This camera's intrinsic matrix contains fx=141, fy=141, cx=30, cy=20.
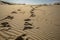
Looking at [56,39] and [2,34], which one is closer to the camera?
[56,39]

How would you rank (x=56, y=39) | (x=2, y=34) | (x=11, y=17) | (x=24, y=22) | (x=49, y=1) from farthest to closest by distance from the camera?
1. (x=49, y=1)
2. (x=11, y=17)
3. (x=24, y=22)
4. (x=2, y=34)
5. (x=56, y=39)

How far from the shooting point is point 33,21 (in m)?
3.63

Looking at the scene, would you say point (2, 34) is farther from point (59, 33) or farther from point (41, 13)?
point (41, 13)

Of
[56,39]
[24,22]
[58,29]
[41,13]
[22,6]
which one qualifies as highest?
[22,6]

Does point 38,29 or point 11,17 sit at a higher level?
point 11,17

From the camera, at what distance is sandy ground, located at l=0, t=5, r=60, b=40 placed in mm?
2977

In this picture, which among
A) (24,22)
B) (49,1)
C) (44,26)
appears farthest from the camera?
(49,1)

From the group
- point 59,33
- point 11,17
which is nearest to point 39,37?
point 59,33

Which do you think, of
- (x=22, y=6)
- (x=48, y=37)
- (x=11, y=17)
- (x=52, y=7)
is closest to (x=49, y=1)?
(x=52, y=7)

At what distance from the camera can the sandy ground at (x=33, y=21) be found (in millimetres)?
2977

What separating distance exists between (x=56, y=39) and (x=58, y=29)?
0.41 m

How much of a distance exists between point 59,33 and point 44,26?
44 centimetres

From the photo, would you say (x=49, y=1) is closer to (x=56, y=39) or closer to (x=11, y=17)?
(x=11, y=17)

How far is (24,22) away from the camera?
3.58 metres
